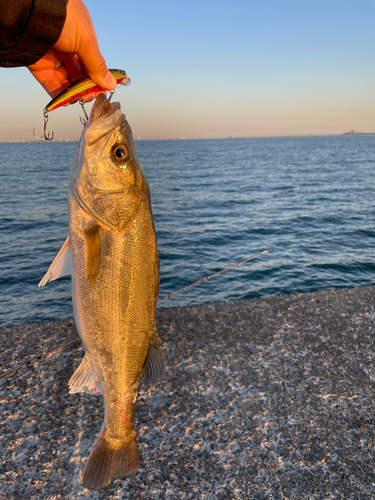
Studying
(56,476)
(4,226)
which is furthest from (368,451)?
(4,226)

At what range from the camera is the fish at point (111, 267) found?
1.96 m

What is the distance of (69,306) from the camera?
1069 cm

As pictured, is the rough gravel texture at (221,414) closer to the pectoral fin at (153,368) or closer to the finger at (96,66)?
the pectoral fin at (153,368)

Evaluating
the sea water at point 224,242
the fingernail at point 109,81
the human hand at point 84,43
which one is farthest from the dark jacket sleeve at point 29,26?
the sea water at point 224,242

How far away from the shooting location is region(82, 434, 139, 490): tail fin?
1.90 m

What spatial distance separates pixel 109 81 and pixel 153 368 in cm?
192

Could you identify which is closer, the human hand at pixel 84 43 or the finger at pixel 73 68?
the human hand at pixel 84 43

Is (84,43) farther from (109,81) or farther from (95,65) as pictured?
(109,81)

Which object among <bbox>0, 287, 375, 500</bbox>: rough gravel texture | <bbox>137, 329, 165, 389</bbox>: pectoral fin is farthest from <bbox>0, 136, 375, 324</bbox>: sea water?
<bbox>137, 329, 165, 389</bbox>: pectoral fin

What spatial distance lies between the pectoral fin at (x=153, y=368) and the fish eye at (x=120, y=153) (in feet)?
3.56

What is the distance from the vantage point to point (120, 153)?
2.00 meters

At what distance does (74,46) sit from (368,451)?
334 cm

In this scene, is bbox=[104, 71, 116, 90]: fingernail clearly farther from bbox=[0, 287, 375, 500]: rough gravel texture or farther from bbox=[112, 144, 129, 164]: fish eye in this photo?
bbox=[0, 287, 375, 500]: rough gravel texture

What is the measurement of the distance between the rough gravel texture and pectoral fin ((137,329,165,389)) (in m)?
0.51
